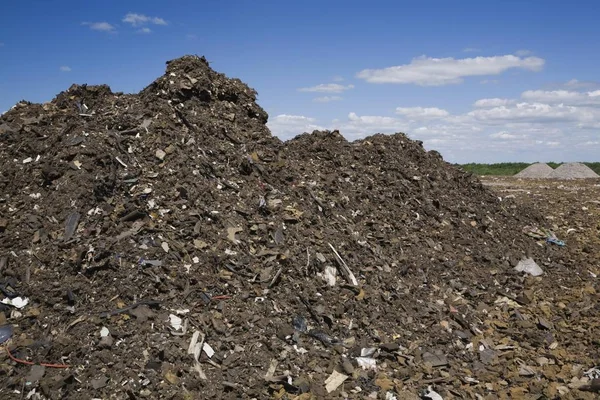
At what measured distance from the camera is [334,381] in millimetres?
4500

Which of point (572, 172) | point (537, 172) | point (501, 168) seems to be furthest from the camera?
point (501, 168)

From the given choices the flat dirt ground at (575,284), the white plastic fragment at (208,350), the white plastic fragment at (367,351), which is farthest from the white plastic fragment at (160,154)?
the flat dirt ground at (575,284)

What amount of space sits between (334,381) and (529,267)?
4.88 metres

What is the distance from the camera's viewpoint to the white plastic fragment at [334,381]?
14.5 ft

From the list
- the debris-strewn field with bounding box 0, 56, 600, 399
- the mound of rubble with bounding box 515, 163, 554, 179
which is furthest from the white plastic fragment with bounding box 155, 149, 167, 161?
the mound of rubble with bounding box 515, 163, 554, 179

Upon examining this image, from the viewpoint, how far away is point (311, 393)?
4305 mm

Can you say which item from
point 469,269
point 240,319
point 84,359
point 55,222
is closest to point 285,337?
point 240,319

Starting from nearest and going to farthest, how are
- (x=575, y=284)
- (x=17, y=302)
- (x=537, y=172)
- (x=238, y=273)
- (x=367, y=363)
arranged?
(x=17, y=302) → (x=367, y=363) → (x=238, y=273) → (x=575, y=284) → (x=537, y=172)

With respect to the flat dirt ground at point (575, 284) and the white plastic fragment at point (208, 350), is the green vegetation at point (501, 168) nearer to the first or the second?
the flat dirt ground at point (575, 284)

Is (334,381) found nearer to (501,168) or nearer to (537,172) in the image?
(537,172)

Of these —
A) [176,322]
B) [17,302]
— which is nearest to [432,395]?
[176,322]

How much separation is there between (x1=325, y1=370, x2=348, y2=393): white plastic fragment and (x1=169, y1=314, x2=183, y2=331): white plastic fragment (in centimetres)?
155

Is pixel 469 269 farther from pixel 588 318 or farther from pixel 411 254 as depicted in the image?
pixel 588 318

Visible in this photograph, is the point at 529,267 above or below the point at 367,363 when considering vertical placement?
above
